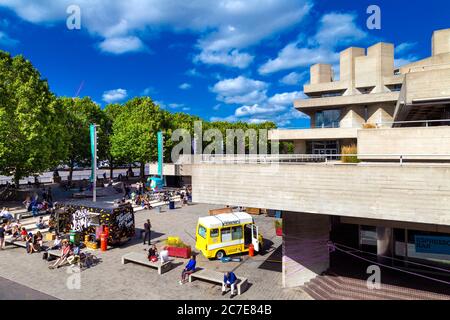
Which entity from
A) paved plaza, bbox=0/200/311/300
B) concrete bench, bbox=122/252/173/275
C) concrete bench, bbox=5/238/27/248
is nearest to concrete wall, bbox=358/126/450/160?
paved plaza, bbox=0/200/311/300

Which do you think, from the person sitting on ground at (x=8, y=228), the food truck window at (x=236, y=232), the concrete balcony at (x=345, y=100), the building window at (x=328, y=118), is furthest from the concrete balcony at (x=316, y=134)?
the person sitting on ground at (x=8, y=228)

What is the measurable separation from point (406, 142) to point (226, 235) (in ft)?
37.1

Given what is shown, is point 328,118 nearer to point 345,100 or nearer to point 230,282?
point 345,100

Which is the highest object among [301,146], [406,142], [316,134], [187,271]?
[316,134]

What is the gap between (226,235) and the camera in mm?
19172

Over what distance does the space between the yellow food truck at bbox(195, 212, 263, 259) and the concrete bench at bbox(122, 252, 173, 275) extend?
2699 millimetres

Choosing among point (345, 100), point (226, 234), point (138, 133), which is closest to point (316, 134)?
point (345, 100)

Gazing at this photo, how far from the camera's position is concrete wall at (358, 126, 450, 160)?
Result: 12.1 m

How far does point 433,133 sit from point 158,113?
168 feet

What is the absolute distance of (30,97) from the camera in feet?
108

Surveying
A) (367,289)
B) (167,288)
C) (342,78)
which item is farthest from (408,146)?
(342,78)

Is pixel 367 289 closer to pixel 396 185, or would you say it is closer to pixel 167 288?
pixel 396 185

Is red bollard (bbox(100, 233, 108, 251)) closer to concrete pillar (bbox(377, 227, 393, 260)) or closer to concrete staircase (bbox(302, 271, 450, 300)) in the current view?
concrete staircase (bbox(302, 271, 450, 300))
